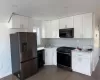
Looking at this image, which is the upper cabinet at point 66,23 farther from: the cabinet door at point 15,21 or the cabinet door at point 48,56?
the cabinet door at point 15,21

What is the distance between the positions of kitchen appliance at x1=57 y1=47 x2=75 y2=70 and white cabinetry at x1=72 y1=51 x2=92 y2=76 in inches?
8.4

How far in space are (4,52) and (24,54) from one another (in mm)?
956

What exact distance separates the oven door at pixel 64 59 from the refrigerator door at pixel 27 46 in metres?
1.25

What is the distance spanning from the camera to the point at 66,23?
13.3 feet

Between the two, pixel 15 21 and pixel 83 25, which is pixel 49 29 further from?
pixel 15 21

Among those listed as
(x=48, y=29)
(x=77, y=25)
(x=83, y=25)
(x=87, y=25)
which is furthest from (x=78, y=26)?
(x=48, y=29)

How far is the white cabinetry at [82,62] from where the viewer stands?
3.15 metres

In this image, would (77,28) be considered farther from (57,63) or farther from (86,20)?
(57,63)

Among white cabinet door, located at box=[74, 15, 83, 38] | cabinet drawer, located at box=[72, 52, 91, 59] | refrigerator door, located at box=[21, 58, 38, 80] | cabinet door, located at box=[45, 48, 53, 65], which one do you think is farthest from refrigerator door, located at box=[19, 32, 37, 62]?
white cabinet door, located at box=[74, 15, 83, 38]

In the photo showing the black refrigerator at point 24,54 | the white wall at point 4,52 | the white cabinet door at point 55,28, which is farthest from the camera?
the white cabinet door at point 55,28

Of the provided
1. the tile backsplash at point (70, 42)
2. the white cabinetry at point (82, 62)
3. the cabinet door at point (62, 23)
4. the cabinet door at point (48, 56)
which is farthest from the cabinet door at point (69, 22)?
the cabinet door at point (48, 56)

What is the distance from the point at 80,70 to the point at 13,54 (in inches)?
106

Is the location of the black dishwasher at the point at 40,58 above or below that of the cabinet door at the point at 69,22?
below

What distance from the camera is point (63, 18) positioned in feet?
13.7
